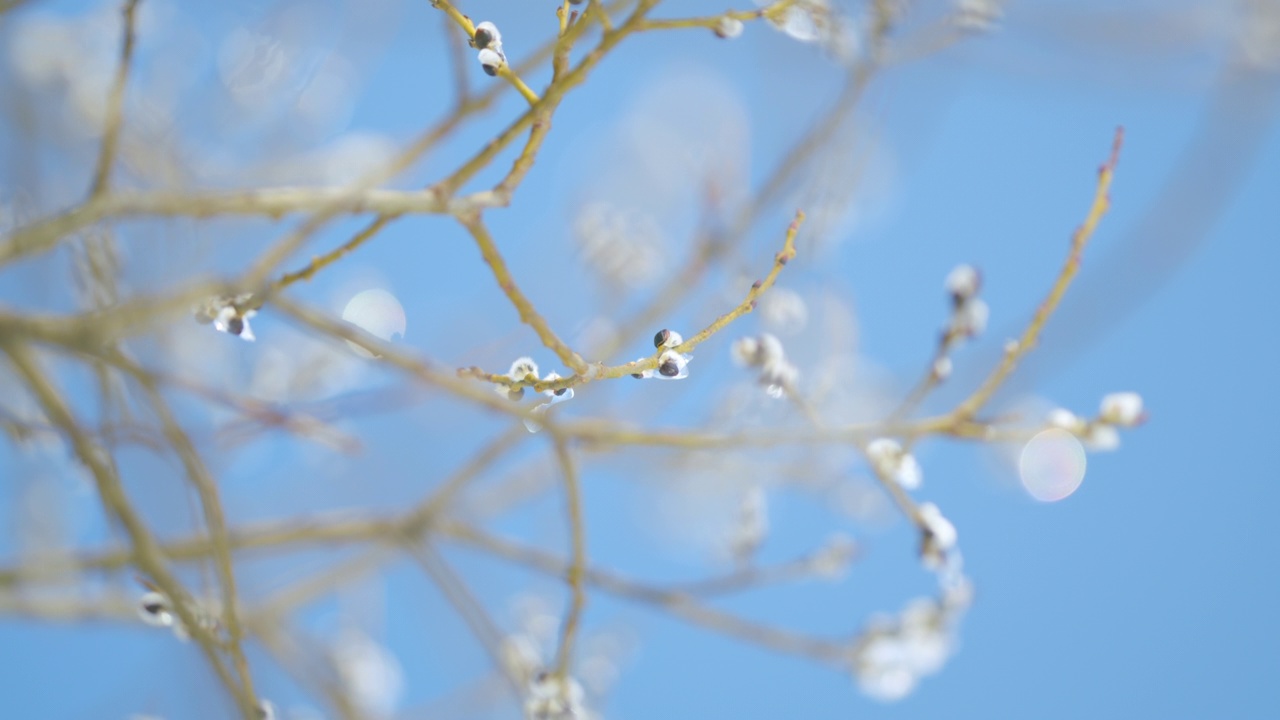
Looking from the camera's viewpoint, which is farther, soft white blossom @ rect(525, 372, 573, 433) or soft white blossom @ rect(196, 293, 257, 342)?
soft white blossom @ rect(196, 293, 257, 342)

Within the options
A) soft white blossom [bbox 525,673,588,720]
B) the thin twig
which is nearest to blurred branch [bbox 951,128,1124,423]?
the thin twig

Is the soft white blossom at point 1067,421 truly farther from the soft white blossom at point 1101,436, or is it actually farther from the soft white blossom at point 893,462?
the soft white blossom at point 893,462

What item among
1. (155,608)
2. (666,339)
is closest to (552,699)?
(155,608)

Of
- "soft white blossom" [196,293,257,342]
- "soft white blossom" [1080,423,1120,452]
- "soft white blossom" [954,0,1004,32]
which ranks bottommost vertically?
"soft white blossom" [1080,423,1120,452]

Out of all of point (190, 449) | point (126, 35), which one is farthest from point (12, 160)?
point (190, 449)

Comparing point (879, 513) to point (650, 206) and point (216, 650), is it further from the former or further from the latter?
point (216, 650)

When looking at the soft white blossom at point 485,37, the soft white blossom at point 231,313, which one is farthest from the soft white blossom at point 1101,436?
the soft white blossom at point 231,313

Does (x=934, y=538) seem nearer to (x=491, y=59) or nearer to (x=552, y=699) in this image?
(x=552, y=699)

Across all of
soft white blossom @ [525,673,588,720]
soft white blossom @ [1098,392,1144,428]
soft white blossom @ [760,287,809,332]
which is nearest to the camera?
soft white blossom @ [1098,392,1144,428]

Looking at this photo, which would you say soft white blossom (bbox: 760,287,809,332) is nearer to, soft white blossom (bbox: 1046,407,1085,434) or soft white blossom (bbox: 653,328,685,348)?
soft white blossom (bbox: 1046,407,1085,434)
